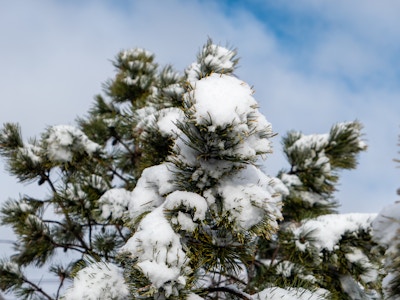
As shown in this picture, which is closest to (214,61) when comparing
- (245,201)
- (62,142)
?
(245,201)

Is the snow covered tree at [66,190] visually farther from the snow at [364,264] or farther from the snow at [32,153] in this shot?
the snow at [364,264]

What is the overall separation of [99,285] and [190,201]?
42 centimetres

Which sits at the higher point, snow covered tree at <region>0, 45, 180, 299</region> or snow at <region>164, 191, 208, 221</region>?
snow covered tree at <region>0, 45, 180, 299</region>

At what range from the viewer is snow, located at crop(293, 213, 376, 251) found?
2.60 meters

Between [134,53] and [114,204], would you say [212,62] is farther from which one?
[134,53]

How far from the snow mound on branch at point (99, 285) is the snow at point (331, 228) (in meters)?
1.27

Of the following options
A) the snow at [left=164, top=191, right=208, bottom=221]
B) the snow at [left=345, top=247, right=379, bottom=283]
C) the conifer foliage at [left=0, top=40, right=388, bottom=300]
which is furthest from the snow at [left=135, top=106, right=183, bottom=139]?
the snow at [left=345, top=247, right=379, bottom=283]

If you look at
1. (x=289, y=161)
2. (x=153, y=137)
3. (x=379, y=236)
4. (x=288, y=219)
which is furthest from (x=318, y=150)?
(x=379, y=236)

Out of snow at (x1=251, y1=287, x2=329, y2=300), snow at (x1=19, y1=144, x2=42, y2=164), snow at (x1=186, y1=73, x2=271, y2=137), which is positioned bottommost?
snow at (x1=251, y1=287, x2=329, y2=300)

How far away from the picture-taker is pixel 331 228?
271 centimetres

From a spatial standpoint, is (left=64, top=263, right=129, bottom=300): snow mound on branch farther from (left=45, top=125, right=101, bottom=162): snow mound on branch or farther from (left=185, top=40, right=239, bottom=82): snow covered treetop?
(left=45, top=125, right=101, bottom=162): snow mound on branch

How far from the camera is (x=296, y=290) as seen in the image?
1620 mm

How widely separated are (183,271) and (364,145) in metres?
2.53

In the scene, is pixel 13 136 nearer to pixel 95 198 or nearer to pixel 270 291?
pixel 95 198
